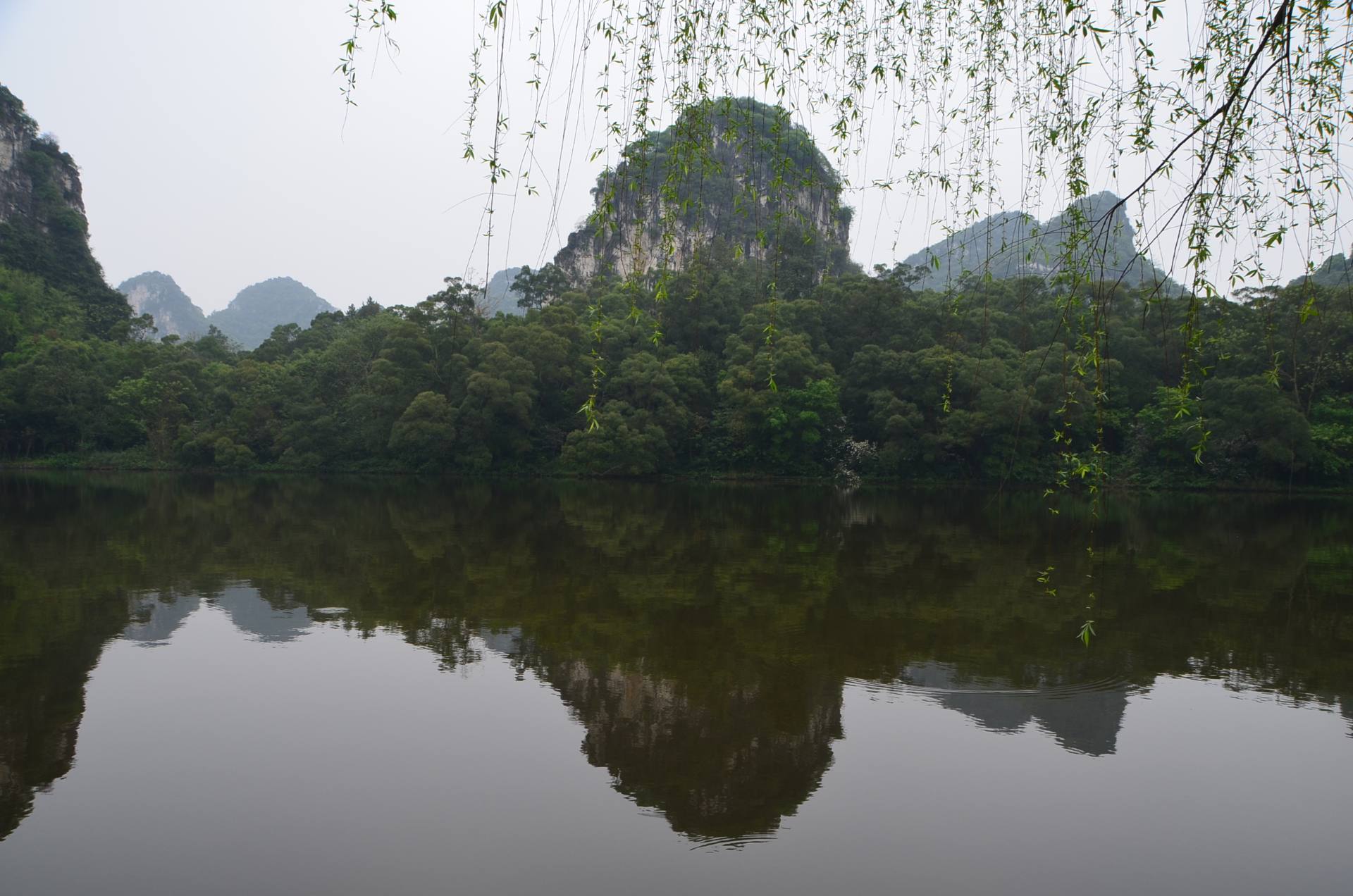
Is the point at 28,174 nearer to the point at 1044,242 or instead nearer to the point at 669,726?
the point at 669,726

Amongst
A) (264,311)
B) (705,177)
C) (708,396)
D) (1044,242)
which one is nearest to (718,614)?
(1044,242)

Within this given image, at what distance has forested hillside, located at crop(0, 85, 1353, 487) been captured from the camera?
3341 cm

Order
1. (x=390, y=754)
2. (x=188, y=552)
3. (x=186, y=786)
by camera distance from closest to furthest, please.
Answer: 1. (x=186, y=786)
2. (x=390, y=754)
3. (x=188, y=552)

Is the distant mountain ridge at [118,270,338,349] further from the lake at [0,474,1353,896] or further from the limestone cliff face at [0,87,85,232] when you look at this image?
the lake at [0,474,1353,896]

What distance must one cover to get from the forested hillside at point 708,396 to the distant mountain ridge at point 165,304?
140 metres

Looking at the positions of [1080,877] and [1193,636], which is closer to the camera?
[1080,877]

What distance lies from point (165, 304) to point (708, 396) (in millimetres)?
177217

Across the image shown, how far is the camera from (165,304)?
17825 cm

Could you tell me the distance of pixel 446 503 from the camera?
25.5 meters

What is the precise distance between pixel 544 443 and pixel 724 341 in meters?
10.5

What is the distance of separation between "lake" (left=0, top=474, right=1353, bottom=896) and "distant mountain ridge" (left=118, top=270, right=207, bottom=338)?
7383 inches

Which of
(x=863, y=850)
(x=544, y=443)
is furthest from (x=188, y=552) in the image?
(x=544, y=443)

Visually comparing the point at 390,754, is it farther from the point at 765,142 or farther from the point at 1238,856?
the point at 1238,856

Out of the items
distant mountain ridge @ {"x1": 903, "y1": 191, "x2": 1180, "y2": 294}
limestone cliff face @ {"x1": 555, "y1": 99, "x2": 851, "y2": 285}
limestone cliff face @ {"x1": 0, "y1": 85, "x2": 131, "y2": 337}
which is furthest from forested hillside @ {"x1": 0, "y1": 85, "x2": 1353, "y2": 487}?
limestone cliff face @ {"x1": 555, "y1": 99, "x2": 851, "y2": 285}
